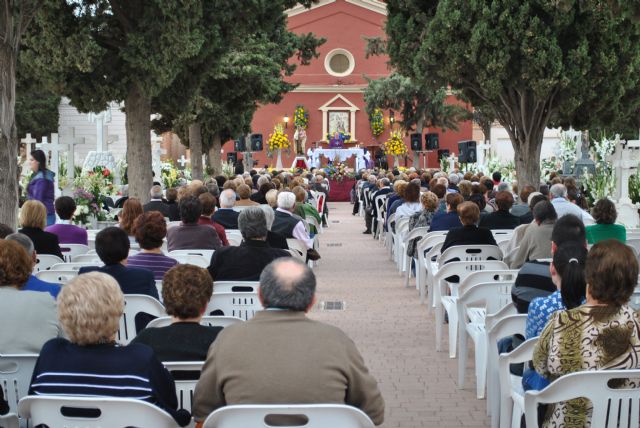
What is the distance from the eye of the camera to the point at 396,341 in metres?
10.0

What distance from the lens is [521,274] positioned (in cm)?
659

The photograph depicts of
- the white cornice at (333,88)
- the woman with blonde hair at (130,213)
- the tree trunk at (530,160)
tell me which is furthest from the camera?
the white cornice at (333,88)

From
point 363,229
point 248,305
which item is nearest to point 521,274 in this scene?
point 248,305

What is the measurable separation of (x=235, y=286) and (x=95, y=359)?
3.01 m

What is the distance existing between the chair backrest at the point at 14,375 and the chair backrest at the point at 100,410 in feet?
2.79

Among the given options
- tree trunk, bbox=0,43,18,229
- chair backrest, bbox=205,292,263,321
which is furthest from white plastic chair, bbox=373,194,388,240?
chair backrest, bbox=205,292,263,321

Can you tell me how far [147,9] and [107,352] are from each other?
12868mm

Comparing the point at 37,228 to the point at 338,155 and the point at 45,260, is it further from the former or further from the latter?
the point at 338,155

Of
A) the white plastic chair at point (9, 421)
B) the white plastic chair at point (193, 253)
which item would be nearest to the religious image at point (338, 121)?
the white plastic chair at point (193, 253)

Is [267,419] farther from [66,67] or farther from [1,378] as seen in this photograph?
[66,67]

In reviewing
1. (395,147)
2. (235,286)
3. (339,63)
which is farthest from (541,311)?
(339,63)

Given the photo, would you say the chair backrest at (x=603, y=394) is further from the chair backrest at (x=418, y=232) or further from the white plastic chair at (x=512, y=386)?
the chair backrest at (x=418, y=232)

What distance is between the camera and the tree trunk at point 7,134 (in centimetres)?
1021

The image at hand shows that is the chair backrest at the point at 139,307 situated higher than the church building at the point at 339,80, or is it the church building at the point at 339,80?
the church building at the point at 339,80
